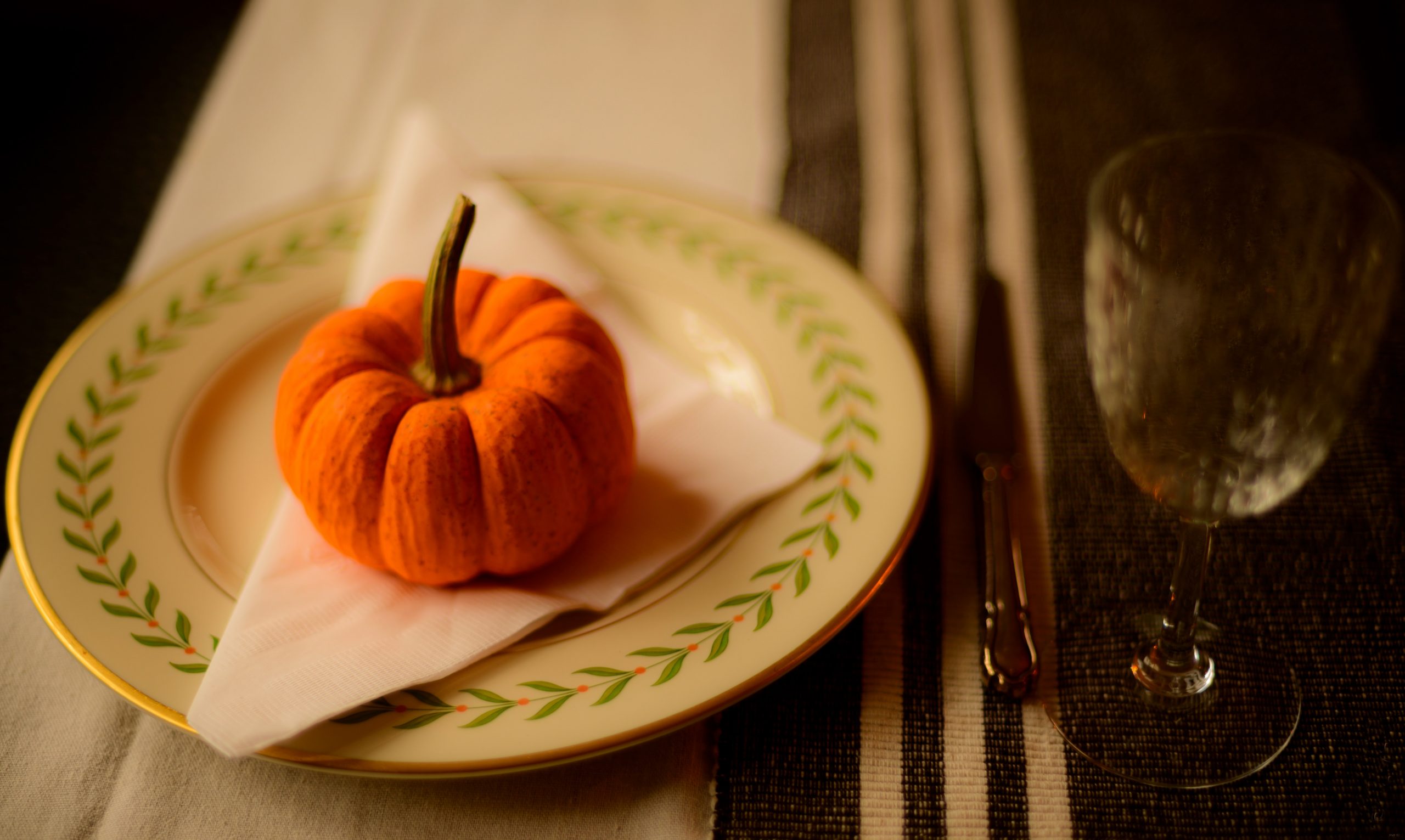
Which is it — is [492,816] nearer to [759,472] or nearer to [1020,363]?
[759,472]

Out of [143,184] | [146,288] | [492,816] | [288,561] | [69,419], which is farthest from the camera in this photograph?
[143,184]

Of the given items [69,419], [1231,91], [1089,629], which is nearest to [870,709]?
[1089,629]

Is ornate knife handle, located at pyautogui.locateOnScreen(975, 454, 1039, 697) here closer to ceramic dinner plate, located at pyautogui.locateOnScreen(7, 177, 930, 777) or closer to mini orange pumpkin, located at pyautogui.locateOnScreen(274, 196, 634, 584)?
ceramic dinner plate, located at pyautogui.locateOnScreen(7, 177, 930, 777)

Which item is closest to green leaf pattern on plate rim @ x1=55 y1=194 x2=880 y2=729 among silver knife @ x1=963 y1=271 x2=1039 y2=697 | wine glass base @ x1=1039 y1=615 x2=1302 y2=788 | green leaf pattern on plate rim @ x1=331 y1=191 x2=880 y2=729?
green leaf pattern on plate rim @ x1=331 y1=191 x2=880 y2=729

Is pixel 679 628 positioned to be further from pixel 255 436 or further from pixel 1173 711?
pixel 255 436

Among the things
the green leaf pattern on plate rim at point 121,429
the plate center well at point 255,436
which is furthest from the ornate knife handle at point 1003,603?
the green leaf pattern on plate rim at point 121,429

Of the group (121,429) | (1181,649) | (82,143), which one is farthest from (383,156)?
(1181,649)
